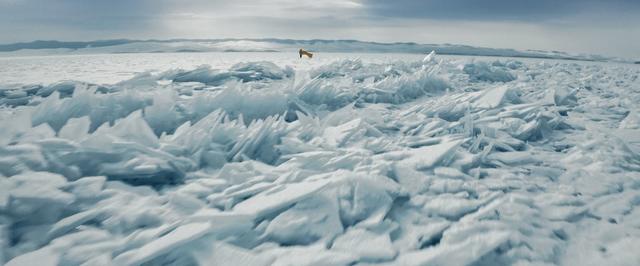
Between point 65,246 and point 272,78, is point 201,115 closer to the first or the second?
point 65,246

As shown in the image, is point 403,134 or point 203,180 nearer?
point 203,180

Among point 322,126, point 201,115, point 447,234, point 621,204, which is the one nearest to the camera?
point 447,234

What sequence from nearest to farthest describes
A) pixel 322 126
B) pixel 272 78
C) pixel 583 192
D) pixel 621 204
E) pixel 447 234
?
pixel 447 234 < pixel 621 204 < pixel 583 192 < pixel 322 126 < pixel 272 78

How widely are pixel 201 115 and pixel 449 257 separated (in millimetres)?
1844

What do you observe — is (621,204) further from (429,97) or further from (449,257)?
(429,97)

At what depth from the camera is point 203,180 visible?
1381mm

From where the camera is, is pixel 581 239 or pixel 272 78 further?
pixel 272 78

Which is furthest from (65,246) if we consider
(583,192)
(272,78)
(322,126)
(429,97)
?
(272,78)

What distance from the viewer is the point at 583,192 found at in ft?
4.71

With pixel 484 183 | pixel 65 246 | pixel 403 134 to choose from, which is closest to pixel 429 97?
pixel 403 134

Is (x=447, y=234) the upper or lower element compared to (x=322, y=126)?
lower

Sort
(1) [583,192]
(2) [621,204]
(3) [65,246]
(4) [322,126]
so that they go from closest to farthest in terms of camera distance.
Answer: (3) [65,246] → (2) [621,204] → (1) [583,192] → (4) [322,126]

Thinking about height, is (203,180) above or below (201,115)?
below

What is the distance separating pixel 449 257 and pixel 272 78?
5.11 meters
